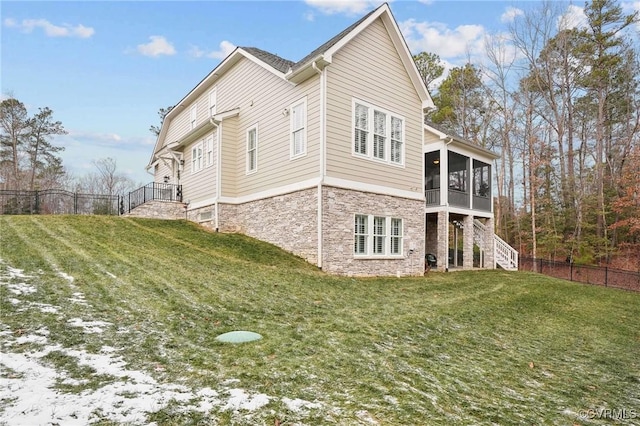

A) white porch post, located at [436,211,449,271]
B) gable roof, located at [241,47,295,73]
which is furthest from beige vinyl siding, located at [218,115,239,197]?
white porch post, located at [436,211,449,271]

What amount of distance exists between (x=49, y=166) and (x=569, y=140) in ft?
132

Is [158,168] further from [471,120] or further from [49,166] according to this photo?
[471,120]

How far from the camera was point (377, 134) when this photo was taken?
12.1 m

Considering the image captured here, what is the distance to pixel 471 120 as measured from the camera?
93.3 feet

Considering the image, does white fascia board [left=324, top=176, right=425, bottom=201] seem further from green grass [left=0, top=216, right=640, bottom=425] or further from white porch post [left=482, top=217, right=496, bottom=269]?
white porch post [left=482, top=217, right=496, bottom=269]

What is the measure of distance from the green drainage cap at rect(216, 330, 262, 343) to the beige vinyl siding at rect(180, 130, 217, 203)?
1014 cm

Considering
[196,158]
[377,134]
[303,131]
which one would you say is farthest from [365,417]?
[196,158]

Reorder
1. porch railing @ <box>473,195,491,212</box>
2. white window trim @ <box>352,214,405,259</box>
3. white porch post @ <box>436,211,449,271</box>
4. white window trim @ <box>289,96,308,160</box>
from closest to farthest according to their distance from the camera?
white window trim @ <box>289,96,308,160</box>
white window trim @ <box>352,214,405,259</box>
white porch post @ <box>436,211,449,271</box>
porch railing @ <box>473,195,491,212</box>

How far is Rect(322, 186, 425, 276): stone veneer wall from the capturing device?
34.2ft

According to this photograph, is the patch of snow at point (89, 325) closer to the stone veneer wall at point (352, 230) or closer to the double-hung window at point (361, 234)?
the stone veneer wall at point (352, 230)

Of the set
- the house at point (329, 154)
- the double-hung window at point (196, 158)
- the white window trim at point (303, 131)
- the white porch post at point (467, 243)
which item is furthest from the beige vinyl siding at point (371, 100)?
the double-hung window at point (196, 158)

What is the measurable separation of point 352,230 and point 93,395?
8754mm

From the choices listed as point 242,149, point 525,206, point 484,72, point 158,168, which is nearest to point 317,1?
point 242,149

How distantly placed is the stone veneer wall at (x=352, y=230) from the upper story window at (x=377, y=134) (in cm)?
139
